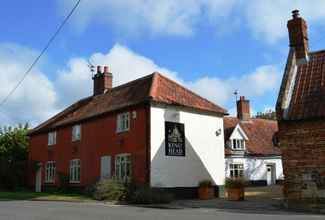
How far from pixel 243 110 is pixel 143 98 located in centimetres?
2123

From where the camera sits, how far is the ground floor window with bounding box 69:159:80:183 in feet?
101

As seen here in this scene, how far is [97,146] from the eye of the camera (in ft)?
94.8

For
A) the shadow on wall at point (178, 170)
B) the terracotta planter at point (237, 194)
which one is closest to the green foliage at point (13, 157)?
the shadow on wall at point (178, 170)

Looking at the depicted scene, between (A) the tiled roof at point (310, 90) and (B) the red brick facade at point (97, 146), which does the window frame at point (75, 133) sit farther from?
(A) the tiled roof at point (310, 90)

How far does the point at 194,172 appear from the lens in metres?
26.6

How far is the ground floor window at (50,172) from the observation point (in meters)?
34.3

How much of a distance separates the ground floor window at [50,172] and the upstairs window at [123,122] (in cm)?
1003

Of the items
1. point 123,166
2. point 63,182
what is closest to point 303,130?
point 123,166

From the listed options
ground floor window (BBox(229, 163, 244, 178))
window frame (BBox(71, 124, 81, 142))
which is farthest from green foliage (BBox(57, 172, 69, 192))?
ground floor window (BBox(229, 163, 244, 178))

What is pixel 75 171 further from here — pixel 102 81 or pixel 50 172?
pixel 102 81

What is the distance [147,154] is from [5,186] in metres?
17.5

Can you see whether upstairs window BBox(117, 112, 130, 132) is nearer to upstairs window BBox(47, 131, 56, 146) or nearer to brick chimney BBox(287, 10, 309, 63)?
upstairs window BBox(47, 131, 56, 146)

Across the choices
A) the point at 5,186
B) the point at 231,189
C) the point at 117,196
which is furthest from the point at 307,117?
the point at 5,186

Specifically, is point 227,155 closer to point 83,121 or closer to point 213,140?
point 213,140
